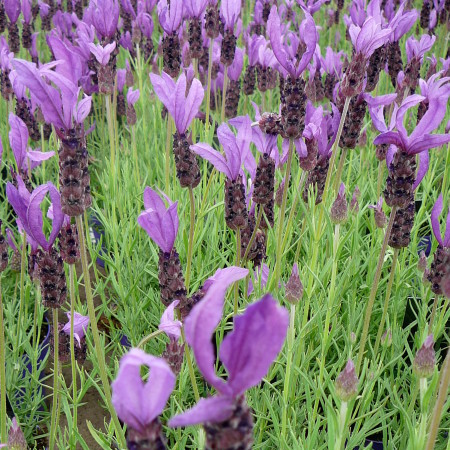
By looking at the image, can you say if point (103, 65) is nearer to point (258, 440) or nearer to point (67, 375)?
point (67, 375)

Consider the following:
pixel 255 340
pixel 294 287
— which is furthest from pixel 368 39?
pixel 255 340

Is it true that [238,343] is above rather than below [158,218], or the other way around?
above

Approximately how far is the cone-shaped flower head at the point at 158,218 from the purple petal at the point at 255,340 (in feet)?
1.91

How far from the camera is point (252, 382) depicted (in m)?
0.52

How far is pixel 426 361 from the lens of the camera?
1.01 m

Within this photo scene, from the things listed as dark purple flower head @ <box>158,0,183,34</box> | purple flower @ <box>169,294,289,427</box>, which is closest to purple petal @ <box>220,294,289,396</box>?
purple flower @ <box>169,294,289,427</box>

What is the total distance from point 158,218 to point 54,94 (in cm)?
29

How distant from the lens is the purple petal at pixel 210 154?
124 cm

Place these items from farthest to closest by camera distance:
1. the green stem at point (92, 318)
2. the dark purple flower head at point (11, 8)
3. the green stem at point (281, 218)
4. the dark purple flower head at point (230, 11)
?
the dark purple flower head at point (11, 8), the dark purple flower head at point (230, 11), the green stem at point (281, 218), the green stem at point (92, 318)

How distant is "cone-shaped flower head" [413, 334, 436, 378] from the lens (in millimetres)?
1013

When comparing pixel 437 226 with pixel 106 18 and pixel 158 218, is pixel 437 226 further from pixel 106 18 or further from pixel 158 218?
pixel 106 18

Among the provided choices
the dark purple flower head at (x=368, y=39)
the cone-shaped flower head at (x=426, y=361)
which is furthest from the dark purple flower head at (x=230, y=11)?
the cone-shaped flower head at (x=426, y=361)

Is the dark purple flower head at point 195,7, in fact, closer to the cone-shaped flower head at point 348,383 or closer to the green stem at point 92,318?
the green stem at point 92,318

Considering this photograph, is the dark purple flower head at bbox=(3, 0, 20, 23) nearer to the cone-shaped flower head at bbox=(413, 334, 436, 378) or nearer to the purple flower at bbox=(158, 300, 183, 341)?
the purple flower at bbox=(158, 300, 183, 341)
